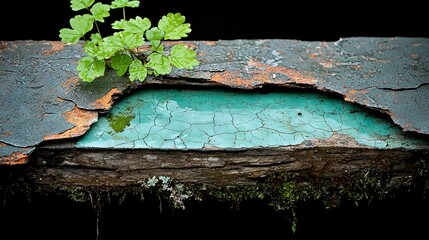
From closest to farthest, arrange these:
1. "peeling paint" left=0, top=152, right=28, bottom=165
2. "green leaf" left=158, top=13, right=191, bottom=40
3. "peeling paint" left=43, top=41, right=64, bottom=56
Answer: "peeling paint" left=0, top=152, right=28, bottom=165 → "green leaf" left=158, top=13, right=191, bottom=40 → "peeling paint" left=43, top=41, right=64, bottom=56

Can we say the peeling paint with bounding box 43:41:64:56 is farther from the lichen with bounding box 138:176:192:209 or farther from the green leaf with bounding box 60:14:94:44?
the lichen with bounding box 138:176:192:209

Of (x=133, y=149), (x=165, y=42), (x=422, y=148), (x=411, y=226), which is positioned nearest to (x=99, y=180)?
(x=133, y=149)

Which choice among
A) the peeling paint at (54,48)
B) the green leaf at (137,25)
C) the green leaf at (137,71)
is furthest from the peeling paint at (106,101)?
the peeling paint at (54,48)

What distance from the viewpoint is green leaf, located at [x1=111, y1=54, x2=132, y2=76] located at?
185 centimetres

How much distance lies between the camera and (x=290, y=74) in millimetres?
1998

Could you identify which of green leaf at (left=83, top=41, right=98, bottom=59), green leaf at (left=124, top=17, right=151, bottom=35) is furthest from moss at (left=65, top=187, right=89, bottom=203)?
green leaf at (left=124, top=17, right=151, bottom=35)

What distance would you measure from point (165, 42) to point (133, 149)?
778mm

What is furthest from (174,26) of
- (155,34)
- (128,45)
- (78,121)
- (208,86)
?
(78,121)

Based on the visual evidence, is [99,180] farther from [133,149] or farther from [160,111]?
[160,111]

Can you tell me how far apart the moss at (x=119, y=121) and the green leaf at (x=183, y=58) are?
0.28 metres

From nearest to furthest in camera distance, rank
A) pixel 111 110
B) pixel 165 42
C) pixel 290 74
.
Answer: pixel 111 110
pixel 290 74
pixel 165 42

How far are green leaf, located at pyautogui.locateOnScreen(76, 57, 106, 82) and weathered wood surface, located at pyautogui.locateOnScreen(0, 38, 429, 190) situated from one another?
0.27 ft

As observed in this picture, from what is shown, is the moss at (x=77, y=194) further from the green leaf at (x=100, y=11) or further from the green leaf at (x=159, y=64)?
the green leaf at (x=100, y=11)

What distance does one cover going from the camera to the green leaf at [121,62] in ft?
6.06
